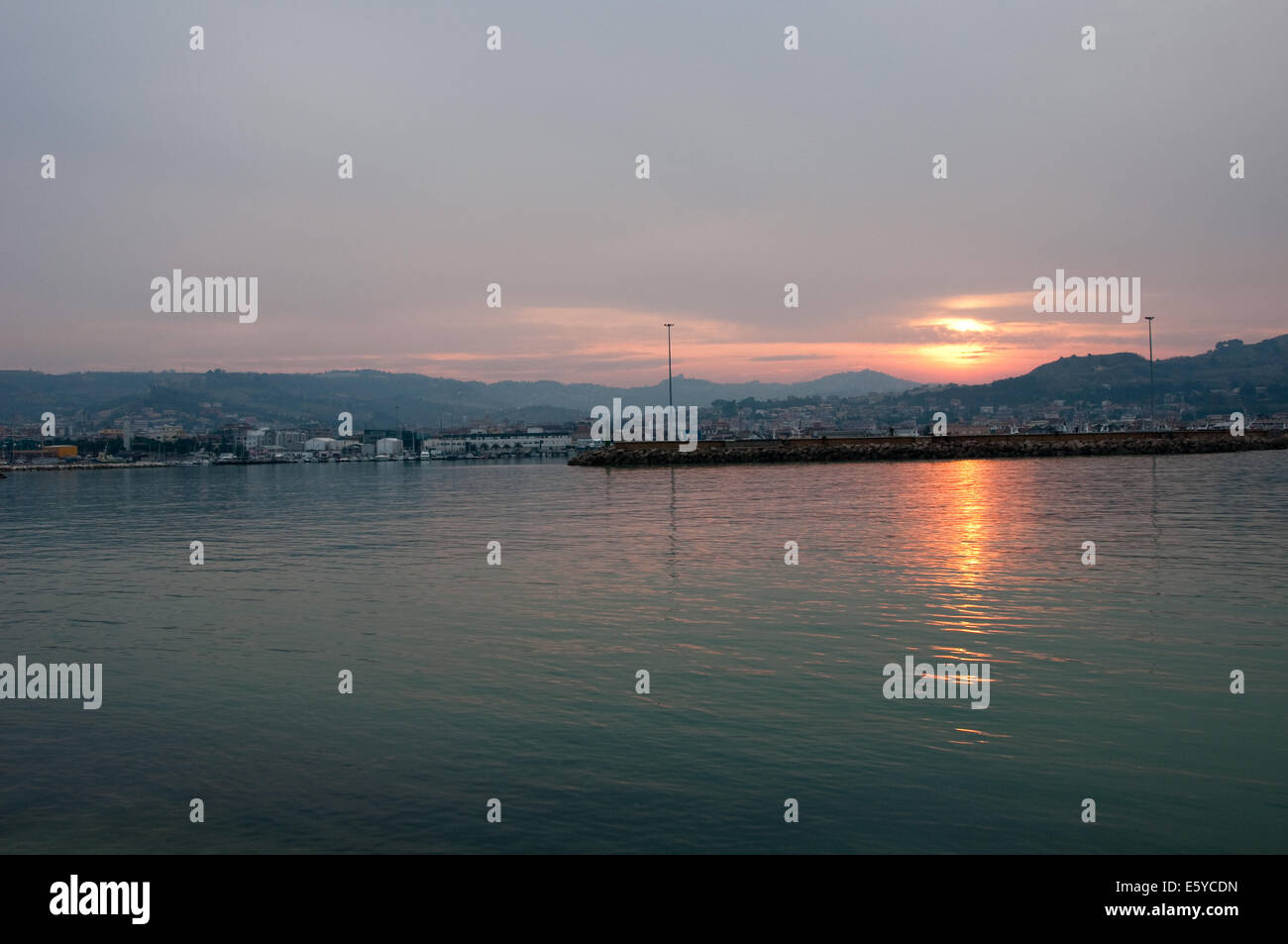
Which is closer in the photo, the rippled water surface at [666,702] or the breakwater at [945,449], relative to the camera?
the rippled water surface at [666,702]

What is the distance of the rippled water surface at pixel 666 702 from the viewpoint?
838cm

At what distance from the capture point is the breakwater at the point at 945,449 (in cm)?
10162

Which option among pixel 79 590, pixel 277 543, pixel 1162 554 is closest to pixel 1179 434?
pixel 1162 554

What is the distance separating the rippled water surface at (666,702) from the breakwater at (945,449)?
75133 mm

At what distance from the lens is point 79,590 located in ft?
79.6

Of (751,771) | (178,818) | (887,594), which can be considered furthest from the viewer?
(887,594)

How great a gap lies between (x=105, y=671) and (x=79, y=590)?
11074 mm

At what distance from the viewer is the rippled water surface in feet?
27.5

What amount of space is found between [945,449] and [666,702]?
323 feet

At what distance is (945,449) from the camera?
343ft

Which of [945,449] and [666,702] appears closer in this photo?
[666,702]

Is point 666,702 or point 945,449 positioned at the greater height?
point 945,449

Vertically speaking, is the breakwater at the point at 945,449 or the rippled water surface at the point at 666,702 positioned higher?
the breakwater at the point at 945,449
